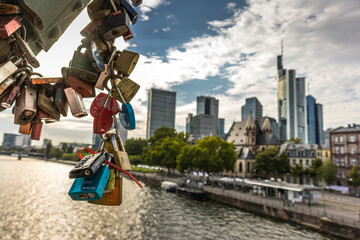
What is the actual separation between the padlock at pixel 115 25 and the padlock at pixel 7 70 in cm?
60

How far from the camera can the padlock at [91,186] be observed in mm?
1207

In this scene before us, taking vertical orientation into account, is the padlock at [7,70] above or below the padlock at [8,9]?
below

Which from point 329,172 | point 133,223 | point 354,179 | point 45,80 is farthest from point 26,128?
point 329,172

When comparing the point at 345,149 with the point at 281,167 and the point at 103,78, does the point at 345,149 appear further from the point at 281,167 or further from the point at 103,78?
the point at 103,78

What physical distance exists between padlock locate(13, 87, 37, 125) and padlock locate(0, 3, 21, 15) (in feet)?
1.72

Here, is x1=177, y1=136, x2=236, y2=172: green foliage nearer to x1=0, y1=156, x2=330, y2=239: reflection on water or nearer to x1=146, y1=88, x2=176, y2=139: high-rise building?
x1=0, y1=156, x2=330, y2=239: reflection on water

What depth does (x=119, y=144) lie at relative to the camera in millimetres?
1590

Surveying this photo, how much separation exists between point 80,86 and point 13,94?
1.55 feet

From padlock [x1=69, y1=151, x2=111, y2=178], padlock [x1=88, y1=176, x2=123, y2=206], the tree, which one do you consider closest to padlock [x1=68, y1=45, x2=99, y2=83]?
padlock [x1=69, y1=151, x2=111, y2=178]

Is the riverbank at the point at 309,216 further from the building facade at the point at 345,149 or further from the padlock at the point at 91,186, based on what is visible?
the building facade at the point at 345,149

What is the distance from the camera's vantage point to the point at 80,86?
5.32 feet

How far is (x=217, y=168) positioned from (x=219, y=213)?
21415mm

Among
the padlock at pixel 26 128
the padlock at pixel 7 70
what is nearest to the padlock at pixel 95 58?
the padlock at pixel 7 70

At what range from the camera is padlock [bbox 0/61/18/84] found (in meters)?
1.36
